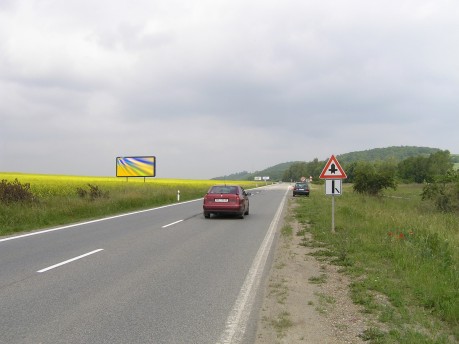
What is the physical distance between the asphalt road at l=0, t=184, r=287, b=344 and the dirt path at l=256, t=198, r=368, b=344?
0.86ft

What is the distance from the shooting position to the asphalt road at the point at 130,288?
4.64 m

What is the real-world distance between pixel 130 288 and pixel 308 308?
2742 mm

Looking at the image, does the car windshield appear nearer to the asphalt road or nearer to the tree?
the asphalt road

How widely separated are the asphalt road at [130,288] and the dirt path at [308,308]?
0.86ft

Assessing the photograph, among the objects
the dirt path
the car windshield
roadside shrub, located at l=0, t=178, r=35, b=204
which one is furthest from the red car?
the dirt path

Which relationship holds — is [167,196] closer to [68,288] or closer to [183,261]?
[183,261]

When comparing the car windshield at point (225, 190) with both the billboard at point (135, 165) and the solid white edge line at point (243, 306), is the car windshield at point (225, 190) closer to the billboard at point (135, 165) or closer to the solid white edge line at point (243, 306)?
the solid white edge line at point (243, 306)

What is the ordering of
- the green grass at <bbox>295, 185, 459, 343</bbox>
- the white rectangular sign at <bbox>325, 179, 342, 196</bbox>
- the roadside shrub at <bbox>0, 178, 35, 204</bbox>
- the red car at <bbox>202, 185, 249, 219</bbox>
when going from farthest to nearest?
the red car at <bbox>202, 185, 249, 219</bbox> → the roadside shrub at <bbox>0, 178, 35, 204</bbox> → the white rectangular sign at <bbox>325, 179, 342, 196</bbox> → the green grass at <bbox>295, 185, 459, 343</bbox>

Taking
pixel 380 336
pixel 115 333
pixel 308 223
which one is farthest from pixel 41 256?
pixel 308 223

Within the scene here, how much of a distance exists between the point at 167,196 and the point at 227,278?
83.3 ft

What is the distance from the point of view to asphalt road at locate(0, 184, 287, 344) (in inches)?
183

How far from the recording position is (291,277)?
24.5ft

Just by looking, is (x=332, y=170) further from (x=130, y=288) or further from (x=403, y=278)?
(x=130, y=288)

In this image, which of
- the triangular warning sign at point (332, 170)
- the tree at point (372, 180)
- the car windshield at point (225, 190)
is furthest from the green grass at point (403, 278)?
the tree at point (372, 180)
